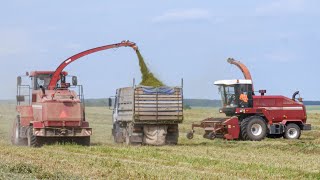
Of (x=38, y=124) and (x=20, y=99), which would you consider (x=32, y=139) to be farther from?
(x=20, y=99)

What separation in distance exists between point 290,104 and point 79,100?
10.2 meters

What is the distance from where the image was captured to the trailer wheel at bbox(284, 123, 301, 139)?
29359mm

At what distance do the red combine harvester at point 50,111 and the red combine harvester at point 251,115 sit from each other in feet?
20.5


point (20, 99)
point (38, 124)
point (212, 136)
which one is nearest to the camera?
point (38, 124)

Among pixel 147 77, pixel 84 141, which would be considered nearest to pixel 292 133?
pixel 147 77

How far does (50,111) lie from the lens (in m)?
23.6

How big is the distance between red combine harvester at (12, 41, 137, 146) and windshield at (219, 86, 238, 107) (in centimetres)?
645

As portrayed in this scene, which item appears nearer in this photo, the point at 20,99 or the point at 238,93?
the point at 20,99

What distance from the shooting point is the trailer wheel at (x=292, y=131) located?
29.4 metres

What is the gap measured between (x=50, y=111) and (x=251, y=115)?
31.2 ft

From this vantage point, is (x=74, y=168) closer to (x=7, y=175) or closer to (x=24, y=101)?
(x=7, y=175)

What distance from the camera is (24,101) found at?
2523 centimetres

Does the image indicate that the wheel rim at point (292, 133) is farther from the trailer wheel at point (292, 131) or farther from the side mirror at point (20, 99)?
the side mirror at point (20, 99)

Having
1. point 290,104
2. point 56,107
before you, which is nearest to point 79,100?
point 56,107
